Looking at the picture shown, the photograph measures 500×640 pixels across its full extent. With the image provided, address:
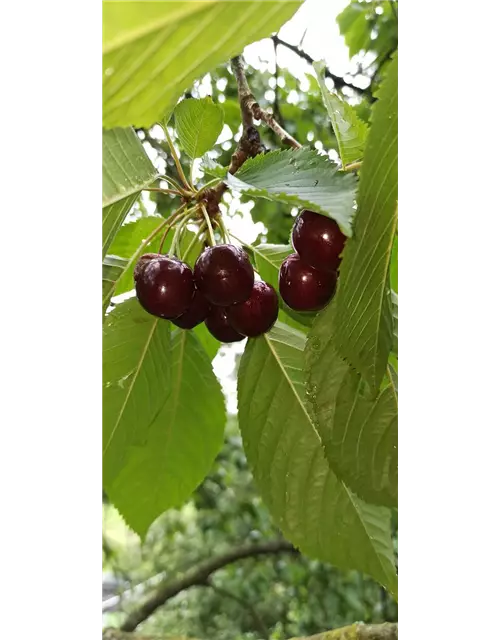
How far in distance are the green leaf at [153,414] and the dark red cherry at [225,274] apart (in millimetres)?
136

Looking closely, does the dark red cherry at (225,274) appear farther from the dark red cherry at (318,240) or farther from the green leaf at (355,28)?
the green leaf at (355,28)

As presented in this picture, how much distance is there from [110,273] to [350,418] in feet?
0.68

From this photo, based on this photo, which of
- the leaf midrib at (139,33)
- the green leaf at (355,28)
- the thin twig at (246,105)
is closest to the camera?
the leaf midrib at (139,33)

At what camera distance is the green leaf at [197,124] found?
48cm

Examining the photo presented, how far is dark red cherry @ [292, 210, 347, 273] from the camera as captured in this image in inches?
A: 13.9

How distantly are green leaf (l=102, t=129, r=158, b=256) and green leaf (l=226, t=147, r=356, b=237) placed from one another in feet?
0.25

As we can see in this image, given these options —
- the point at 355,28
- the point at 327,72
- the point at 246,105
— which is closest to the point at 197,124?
the point at 246,105

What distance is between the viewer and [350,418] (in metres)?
0.41

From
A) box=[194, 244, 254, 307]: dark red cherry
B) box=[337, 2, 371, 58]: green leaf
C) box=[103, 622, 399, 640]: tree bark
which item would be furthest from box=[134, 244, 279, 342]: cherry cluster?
box=[337, 2, 371, 58]: green leaf

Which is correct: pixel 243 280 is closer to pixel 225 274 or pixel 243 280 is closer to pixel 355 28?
pixel 225 274

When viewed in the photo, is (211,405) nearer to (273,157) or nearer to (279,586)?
(273,157)

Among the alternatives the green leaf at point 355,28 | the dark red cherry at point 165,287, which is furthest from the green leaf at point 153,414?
the green leaf at point 355,28

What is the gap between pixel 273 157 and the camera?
353mm
